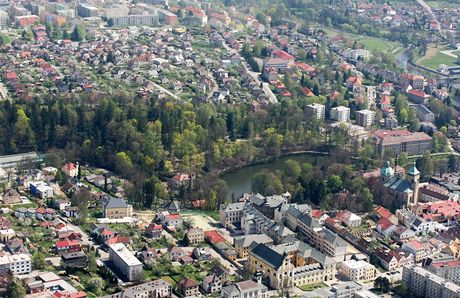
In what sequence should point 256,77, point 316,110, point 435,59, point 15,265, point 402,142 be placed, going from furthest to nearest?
point 435,59 → point 256,77 → point 316,110 → point 402,142 → point 15,265

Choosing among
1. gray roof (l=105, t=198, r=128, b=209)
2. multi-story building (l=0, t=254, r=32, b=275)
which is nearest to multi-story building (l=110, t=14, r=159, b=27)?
gray roof (l=105, t=198, r=128, b=209)

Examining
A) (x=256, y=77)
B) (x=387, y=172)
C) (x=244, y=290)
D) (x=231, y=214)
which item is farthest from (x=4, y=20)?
(x=244, y=290)

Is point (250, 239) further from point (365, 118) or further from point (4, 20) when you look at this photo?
point (4, 20)

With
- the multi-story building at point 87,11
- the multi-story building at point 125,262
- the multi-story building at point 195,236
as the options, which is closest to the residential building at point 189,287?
the multi-story building at point 125,262

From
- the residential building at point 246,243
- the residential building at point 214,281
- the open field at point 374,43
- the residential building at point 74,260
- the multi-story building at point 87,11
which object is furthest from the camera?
the multi-story building at point 87,11

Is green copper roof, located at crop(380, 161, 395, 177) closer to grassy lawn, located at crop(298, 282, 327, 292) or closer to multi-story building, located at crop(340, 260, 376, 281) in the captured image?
multi-story building, located at crop(340, 260, 376, 281)

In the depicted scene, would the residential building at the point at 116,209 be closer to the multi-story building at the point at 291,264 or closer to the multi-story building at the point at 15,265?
the multi-story building at the point at 15,265
